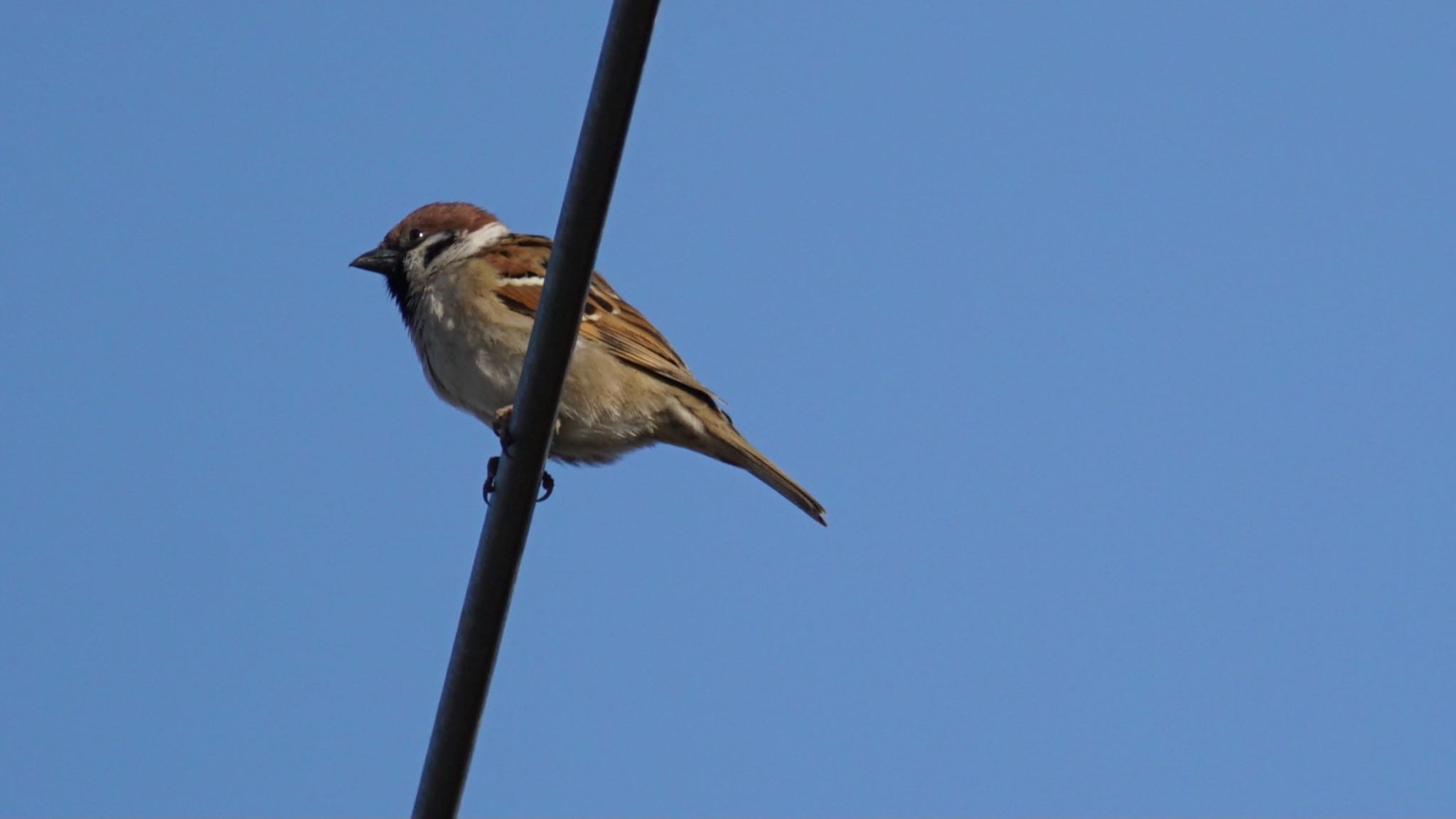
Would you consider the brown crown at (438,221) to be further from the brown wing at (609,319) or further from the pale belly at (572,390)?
the pale belly at (572,390)

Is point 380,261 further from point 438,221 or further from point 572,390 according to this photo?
point 572,390

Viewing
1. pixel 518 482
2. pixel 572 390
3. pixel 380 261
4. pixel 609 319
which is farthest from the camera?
pixel 380 261

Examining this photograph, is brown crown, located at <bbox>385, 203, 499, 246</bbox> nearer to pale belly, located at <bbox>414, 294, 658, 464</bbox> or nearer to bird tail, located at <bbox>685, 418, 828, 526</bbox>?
pale belly, located at <bbox>414, 294, 658, 464</bbox>

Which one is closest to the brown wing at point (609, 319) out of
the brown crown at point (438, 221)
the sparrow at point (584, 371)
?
the sparrow at point (584, 371)

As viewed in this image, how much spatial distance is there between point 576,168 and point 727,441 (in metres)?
2.39

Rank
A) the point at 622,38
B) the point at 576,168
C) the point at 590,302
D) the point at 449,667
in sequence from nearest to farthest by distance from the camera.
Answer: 1. the point at 622,38
2. the point at 576,168
3. the point at 449,667
4. the point at 590,302

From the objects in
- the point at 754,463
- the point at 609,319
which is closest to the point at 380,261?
the point at 609,319

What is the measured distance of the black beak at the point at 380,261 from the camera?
4930 millimetres

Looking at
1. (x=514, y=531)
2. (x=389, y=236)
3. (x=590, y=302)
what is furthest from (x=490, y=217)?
(x=514, y=531)

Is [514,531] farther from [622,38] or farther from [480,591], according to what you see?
[622,38]

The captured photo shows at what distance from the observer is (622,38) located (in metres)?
1.76

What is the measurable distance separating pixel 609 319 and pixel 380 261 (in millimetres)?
985

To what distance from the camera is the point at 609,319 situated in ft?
14.5

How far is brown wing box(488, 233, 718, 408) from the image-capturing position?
429 centimetres
